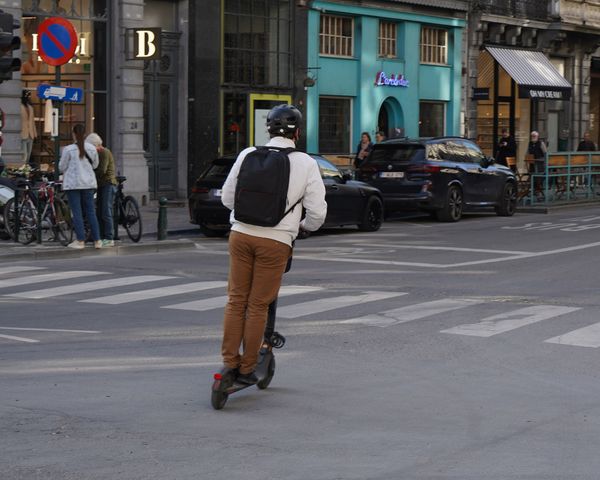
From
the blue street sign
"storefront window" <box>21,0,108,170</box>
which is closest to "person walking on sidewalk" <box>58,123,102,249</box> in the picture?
the blue street sign

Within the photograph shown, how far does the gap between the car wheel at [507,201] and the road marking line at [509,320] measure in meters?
15.8

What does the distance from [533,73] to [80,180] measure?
25.4 metres

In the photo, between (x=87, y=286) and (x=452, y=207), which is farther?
(x=452, y=207)

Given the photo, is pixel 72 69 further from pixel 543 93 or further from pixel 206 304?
pixel 543 93

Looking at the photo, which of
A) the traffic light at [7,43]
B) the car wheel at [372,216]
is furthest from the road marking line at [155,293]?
the car wheel at [372,216]

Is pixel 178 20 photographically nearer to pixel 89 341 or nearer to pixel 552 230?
pixel 552 230

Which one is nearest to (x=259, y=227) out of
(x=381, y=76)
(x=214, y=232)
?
(x=214, y=232)

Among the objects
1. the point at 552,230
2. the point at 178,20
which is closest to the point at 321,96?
the point at 178,20

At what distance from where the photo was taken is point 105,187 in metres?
19.6

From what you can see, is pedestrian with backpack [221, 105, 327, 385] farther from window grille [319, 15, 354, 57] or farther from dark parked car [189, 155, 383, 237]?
window grille [319, 15, 354, 57]

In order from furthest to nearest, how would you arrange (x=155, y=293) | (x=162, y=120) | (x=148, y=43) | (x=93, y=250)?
(x=162, y=120)
(x=148, y=43)
(x=93, y=250)
(x=155, y=293)

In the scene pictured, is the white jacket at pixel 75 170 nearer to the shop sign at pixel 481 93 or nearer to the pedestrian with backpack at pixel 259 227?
the pedestrian with backpack at pixel 259 227

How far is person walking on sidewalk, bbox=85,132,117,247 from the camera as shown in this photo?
19.5 meters

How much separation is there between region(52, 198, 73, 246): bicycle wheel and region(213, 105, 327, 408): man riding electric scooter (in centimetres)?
1155
